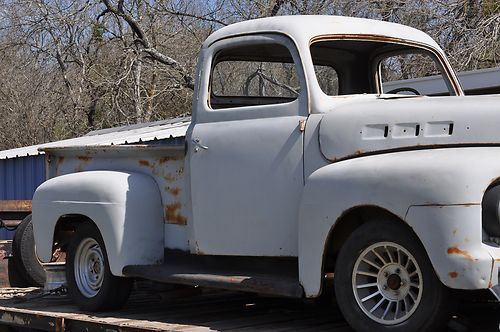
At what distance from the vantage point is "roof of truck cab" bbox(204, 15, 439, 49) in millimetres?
5434

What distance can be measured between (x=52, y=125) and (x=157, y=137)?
10.8 metres

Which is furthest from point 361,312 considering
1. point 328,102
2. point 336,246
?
point 328,102

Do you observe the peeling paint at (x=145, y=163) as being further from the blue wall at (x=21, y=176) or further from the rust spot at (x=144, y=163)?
the blue wall at (x=21, y=176)

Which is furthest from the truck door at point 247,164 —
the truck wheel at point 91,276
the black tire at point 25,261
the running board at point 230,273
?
the black tire at point 25,261

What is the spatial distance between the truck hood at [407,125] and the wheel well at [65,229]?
2.38 metres

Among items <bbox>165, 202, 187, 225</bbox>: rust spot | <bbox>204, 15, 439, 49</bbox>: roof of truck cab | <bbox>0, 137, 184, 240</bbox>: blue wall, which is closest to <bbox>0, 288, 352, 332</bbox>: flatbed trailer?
<bbox>165, 202, 187, 225</bbox>: rust spot

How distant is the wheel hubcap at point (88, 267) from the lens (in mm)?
6367

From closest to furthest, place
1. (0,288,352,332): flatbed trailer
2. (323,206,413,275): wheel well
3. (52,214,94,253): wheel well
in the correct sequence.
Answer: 1. (323,206,413,275): wheel well
2. (0,288,352,332): flatbed trailer
3. (52,214,94,253): wheel well

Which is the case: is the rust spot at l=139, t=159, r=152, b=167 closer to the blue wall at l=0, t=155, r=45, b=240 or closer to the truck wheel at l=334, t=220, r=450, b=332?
the truck wheel at l=334, t=220, r=450, b=332

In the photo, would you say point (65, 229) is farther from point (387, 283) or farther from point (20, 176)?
point (20, 176)

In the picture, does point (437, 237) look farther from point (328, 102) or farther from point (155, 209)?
point (155, 209)

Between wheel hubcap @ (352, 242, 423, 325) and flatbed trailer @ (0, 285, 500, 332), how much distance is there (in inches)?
9.9

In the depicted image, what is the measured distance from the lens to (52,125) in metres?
22.0

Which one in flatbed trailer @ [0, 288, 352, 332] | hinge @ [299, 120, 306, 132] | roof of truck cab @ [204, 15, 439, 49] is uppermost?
roof of truck cab @ [204, 15, 439, 49]
